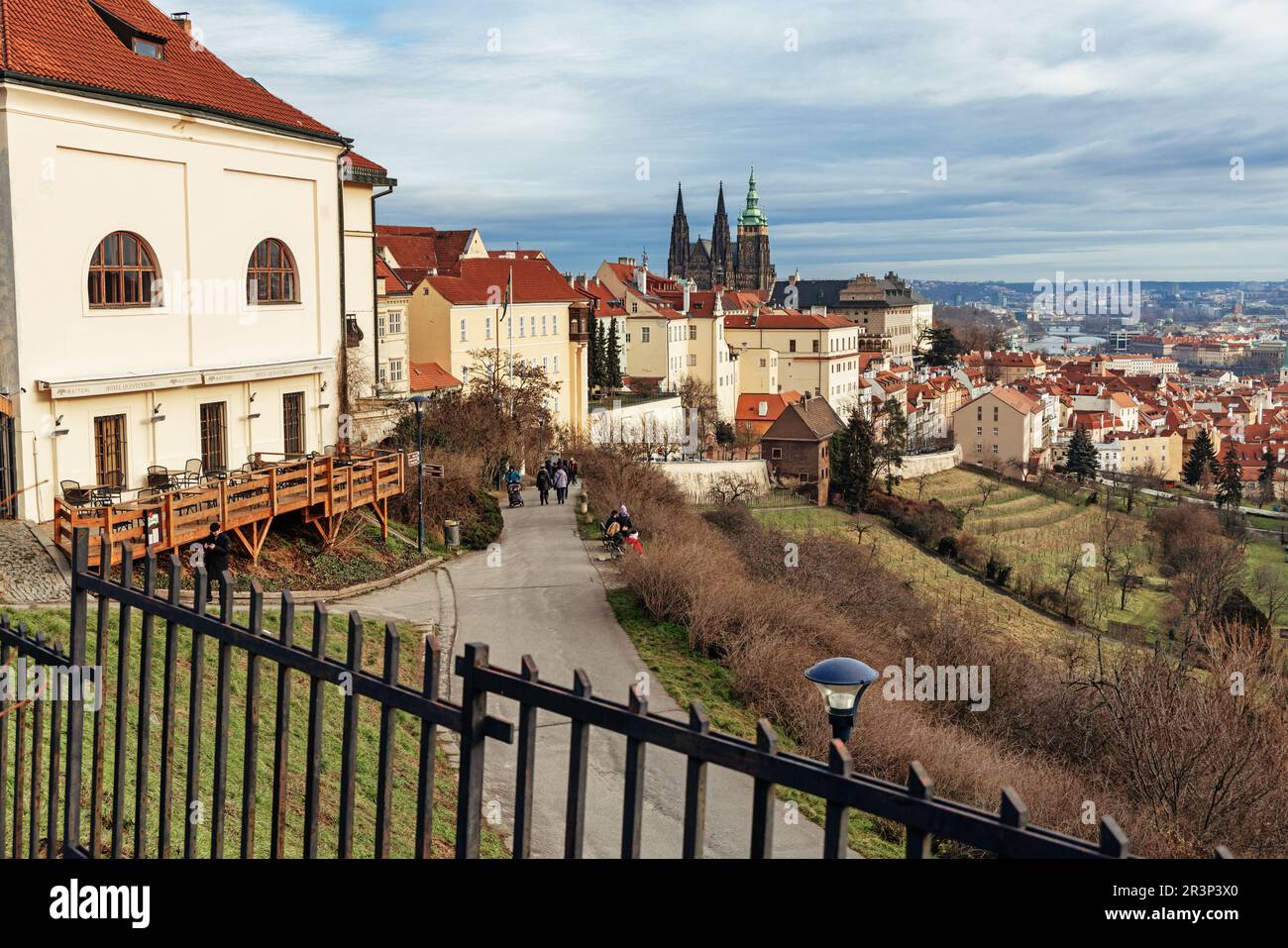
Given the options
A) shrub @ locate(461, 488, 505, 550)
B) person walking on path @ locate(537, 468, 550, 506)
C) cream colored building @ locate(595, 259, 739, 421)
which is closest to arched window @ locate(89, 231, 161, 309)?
shrub @ locate(461, 488, 505, 550)

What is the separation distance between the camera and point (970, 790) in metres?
14.5

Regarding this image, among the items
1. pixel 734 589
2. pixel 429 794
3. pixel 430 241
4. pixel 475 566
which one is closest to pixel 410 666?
pixel 734 589

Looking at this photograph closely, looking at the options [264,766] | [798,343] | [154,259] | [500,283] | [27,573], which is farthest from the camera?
[798,343]

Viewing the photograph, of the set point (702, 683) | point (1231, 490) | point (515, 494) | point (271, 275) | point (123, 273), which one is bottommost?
point (1231, 490)

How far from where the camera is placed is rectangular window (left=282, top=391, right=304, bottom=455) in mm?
27188

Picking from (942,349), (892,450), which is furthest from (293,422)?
(942,349)

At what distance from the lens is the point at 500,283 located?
56406 mm

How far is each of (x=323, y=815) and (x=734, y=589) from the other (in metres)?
11.9

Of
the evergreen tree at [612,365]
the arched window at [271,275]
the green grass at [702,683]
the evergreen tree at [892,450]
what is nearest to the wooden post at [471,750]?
the green grass at [702,683]

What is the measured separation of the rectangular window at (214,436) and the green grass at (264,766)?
888cm

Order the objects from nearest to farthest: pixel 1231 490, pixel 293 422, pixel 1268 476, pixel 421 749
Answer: pixel 421 749, pixel 293 422, pixel 1231 490, pixel 1268 476

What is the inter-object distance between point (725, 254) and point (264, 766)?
543 feet

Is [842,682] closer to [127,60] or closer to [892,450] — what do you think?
[127,60]
